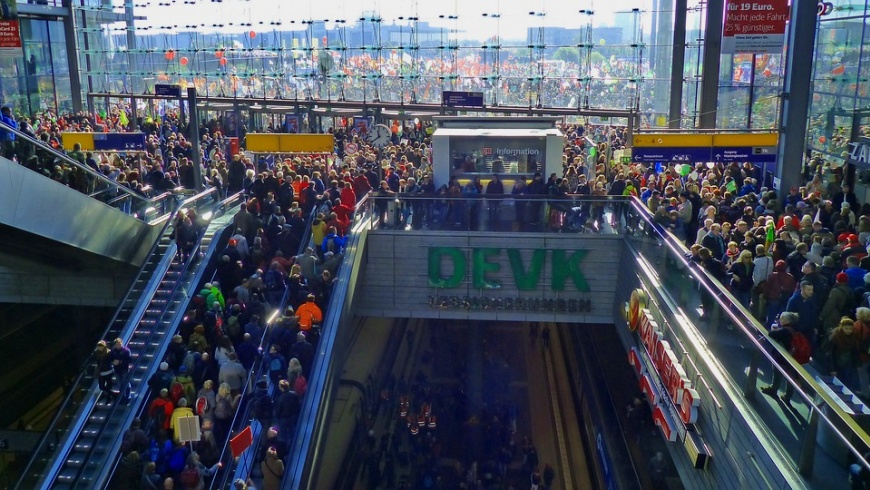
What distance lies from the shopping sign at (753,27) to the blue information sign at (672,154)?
227 cm

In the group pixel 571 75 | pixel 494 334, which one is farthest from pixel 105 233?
pixel 571 75

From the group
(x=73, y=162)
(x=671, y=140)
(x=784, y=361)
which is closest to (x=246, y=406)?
(x=73, y=162)

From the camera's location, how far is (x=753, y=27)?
1719cm

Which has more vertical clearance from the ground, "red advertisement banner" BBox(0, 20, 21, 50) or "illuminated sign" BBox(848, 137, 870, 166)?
"red advertisement banner" BBox(0, 20, 21, 50)

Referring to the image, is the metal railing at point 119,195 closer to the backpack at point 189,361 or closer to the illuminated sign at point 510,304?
the backpack at point 189,361

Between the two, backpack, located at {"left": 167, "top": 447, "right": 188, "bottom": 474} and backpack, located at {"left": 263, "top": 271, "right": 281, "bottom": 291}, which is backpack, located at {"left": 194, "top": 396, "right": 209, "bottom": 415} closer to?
backpack, located at {"left": 167, "top": 447, "right": 188, "bottom": 474}

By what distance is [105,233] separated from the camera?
15.4 metres

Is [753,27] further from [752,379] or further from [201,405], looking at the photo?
[201,405]

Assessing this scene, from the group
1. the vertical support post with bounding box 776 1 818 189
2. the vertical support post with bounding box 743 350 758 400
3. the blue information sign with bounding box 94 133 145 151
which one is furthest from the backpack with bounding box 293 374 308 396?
the blue information sign with bounding box 94 133 145 151

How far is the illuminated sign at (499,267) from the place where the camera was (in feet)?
53.6

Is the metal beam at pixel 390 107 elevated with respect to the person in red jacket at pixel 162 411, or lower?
elevated

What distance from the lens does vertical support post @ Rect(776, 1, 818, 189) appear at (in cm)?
1514

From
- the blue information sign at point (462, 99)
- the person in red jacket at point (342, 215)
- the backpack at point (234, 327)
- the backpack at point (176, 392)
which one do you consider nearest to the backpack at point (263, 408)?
the backpack at point (176, 392)

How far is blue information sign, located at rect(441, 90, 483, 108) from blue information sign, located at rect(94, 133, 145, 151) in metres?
10.1
